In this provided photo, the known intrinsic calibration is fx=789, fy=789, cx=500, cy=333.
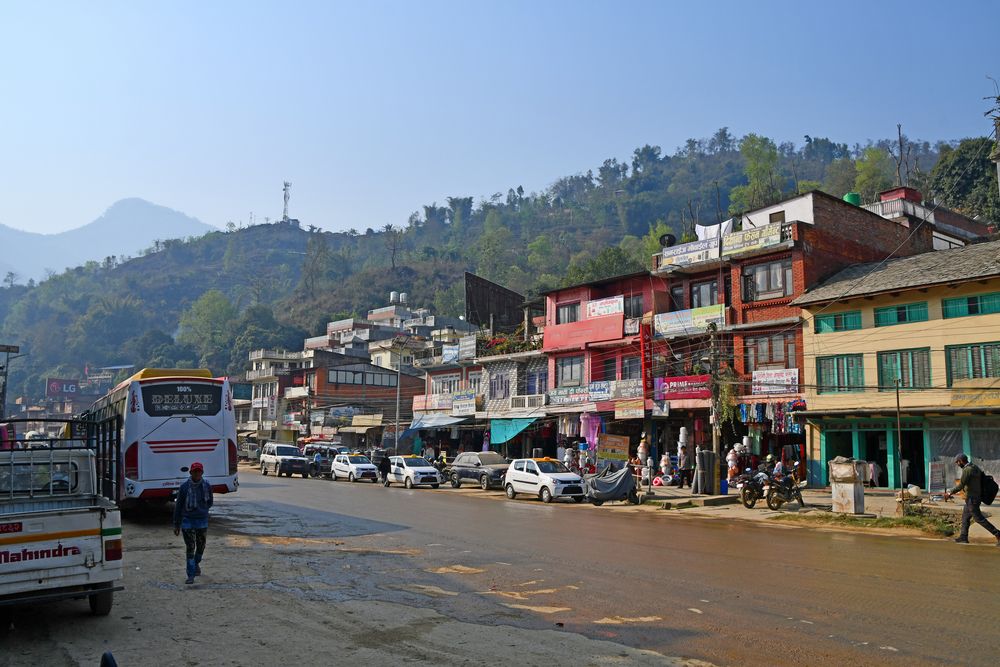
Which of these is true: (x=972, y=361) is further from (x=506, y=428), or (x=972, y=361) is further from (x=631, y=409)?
(x=506, y=428)

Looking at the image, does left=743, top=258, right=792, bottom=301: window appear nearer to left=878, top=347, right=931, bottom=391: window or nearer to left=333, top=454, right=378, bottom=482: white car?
left=878, top=347, right=931, bottom=391: window

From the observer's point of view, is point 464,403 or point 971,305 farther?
point 464,403

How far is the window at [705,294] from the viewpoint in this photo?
121ft

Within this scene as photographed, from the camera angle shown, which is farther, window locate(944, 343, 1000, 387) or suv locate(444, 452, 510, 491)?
suv locate(444, 452, 510, 491)

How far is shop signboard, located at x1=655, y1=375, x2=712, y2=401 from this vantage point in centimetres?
3500

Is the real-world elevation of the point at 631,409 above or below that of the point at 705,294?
below

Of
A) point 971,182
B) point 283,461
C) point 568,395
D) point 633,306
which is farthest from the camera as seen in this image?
point 971,182

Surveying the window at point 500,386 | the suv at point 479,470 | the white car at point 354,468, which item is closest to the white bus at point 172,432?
the suv at point 479,470

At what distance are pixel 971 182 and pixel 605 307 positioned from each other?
43470mm

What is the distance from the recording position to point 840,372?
31.0 m

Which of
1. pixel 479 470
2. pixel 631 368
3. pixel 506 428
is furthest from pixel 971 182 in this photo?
Result: pixel 479 470

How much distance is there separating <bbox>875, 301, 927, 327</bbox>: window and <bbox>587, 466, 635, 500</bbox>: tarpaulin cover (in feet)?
38.1

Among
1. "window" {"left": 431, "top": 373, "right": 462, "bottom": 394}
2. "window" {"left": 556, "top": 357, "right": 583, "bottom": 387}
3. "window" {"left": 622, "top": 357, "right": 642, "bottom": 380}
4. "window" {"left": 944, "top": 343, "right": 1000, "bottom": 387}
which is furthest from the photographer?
"window" {"left": 431, "top": 373, "right": 462, "bottom": 394}

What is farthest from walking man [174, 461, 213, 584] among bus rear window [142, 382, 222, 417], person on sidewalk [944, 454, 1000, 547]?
person on sidewalk [944, 454, 1000, 547]
